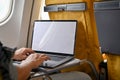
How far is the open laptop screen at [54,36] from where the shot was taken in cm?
186

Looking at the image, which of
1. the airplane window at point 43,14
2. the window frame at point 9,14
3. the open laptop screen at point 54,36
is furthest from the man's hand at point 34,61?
the window frame at point 9,14

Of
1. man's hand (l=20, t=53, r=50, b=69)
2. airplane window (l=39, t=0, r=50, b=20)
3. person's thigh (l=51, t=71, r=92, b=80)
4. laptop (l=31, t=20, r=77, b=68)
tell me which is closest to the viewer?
man's hand (l=20, t=53, r=50, b=69)

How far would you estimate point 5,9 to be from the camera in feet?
7.50

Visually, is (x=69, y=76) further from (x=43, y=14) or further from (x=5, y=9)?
(x=5, y=9)

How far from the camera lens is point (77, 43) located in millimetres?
1898

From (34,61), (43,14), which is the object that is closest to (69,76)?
(34,61)

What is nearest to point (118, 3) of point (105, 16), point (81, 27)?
point (105, 16)

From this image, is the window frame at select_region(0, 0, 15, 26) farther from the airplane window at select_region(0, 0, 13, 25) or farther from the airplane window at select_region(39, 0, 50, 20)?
the airplane window at select_region(39, 0, 50, 20)

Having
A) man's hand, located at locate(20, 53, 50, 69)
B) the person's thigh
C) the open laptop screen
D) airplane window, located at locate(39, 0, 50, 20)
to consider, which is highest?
airplane window, located at locate(39, 0, 50, 20)

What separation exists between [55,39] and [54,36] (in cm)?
3

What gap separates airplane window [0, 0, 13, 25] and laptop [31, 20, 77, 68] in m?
0.33

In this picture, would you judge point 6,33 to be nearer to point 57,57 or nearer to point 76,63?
point 57,57

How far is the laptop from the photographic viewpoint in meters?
1.84

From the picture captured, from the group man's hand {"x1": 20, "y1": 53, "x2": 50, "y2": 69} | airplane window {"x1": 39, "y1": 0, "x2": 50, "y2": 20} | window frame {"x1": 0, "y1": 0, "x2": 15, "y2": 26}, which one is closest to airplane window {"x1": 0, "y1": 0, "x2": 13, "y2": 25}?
window frame {"x1": 0, "y1": 0, "x2": 15, "y2": 26}
